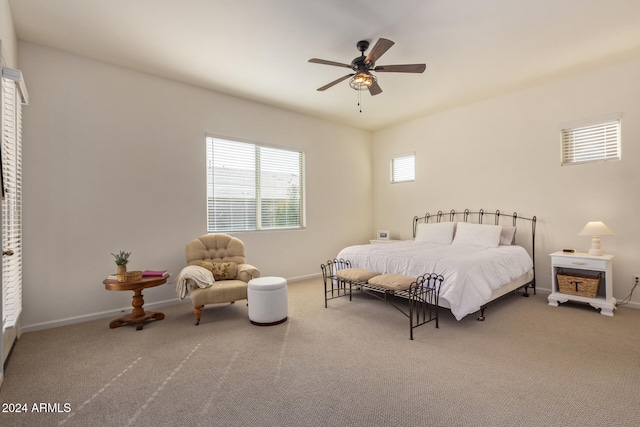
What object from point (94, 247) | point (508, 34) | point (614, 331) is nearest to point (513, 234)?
point (614, 331)

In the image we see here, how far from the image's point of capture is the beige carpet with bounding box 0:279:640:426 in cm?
198

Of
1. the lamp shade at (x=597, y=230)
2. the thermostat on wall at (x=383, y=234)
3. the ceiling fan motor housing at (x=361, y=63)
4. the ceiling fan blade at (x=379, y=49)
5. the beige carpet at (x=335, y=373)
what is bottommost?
the beige carpet at (x=335, y=373)

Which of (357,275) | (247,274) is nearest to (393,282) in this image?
(357,275)

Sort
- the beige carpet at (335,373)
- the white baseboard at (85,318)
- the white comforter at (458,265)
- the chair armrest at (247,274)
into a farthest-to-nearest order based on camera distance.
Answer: the chair armrest at (247,274) < the white baseboard at (85,318) < the white comforter at (458,265) < the beige carpet at (335,373)

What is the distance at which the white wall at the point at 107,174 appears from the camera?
3566mm

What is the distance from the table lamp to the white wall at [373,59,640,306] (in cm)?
37

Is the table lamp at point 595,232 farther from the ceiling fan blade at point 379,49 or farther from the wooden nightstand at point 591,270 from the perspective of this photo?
the ceiling fan blade at point 379,49

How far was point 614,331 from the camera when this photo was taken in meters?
3.26

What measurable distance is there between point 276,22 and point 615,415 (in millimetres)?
4128

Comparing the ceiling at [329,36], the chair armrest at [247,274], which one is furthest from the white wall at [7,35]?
the chair armrest at [247,274]

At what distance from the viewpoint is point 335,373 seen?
97.7 inches

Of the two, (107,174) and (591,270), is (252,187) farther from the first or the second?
(591,270)

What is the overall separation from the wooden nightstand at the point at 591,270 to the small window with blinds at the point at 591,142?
4.70 feet

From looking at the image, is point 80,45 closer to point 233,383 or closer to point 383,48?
point 383,48
